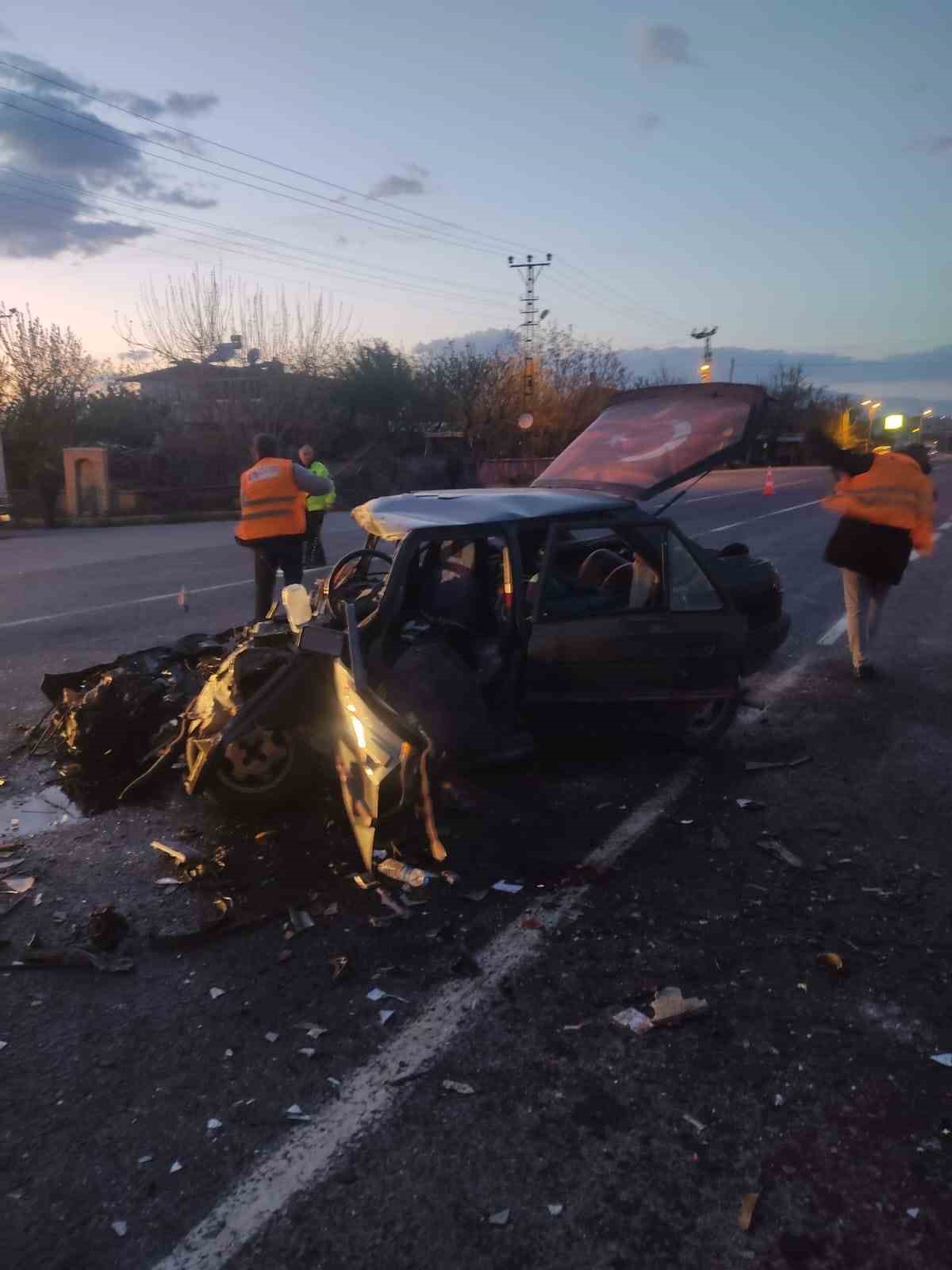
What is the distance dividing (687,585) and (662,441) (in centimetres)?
116

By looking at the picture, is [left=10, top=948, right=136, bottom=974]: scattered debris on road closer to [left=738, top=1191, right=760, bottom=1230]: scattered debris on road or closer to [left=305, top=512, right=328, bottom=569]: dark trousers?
[left=738, top=1191, right=760, bottom=1230]: scattered debris on road

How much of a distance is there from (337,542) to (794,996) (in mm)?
13731

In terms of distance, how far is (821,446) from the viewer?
6941 mm

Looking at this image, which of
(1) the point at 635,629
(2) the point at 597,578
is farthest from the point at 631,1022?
(2) the point at 597,578

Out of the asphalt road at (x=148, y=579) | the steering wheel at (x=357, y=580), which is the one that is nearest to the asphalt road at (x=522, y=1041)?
the steering wheel at (x=357, y=580)

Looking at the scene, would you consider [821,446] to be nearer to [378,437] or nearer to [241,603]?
[241,603]

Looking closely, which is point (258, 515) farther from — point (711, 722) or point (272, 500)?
point (711, 722)

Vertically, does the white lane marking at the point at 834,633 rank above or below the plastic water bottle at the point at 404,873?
above

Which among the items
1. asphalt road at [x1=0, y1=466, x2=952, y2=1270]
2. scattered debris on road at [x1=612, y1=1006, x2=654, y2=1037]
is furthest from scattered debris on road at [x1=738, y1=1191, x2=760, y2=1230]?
scattered debris on road at [x1=612, y1=1006, x2=654, y2=1037]

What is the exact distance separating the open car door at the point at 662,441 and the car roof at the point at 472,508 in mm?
348

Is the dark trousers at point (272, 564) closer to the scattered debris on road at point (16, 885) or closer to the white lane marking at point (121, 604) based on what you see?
the white lane marking at point (121, 604)

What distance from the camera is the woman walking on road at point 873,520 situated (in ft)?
22.9

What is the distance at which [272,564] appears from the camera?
844cm

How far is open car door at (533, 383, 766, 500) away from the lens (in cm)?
572
